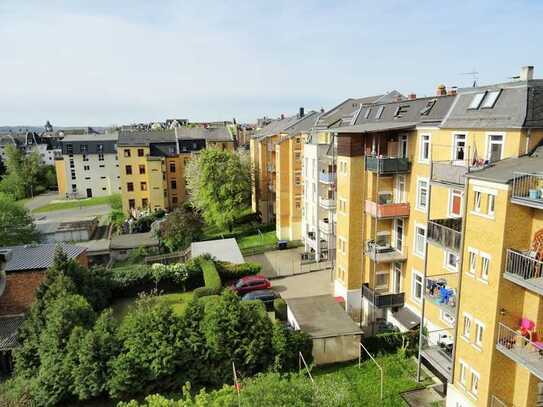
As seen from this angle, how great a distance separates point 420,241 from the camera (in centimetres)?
2109

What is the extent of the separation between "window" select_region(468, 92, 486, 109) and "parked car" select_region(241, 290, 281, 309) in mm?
17400

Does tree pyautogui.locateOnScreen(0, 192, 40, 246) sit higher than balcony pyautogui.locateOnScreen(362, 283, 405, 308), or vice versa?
tree pyautogui.locateOnScreen(0, 192, 40, 246)

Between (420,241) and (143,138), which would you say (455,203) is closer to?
(420,241)

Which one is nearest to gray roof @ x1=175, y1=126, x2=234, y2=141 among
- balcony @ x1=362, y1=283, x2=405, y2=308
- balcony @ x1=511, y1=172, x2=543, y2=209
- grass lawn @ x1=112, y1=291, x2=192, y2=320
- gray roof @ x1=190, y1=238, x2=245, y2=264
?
gray roof @ x1=190, y1=238, x2=245, y2=264

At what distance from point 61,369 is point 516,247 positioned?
1921cm

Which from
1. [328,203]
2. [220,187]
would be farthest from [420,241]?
[220,187]

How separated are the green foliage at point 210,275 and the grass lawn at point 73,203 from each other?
4190 cm

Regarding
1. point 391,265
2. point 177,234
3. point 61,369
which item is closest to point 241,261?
point 177,234

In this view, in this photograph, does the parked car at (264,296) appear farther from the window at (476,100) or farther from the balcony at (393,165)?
the window at (476,100)

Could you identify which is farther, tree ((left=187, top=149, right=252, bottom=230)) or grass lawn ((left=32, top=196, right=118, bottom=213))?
grass lawn ((left=32, top=196, right=118, bottom=213))

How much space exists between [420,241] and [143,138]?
154 ft


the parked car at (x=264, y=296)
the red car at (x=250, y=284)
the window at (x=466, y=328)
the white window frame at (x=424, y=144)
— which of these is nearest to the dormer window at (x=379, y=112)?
the white window frame at (x=424, y=144)

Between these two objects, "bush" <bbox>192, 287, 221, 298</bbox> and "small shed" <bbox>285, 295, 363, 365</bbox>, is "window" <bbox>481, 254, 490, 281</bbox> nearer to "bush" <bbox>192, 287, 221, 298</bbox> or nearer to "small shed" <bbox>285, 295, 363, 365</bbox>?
"small shed" <bbox>285, 295, 363, 365</bbox>

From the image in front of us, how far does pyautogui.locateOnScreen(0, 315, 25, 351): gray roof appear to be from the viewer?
20198 millimetres
